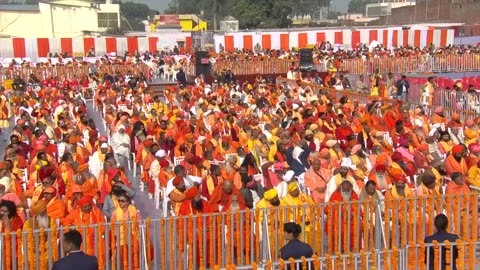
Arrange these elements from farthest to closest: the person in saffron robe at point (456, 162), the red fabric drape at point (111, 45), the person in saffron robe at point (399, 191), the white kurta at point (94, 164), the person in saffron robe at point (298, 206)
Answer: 1. the red fabric drape at point (111, 45)
2. the white kurta at point (94, 164)
3. the person in saffron robe at point (456, 162)
4. the person in saffron robe at point (399, 191)
5. the person in saffron robe at point (298, 206)

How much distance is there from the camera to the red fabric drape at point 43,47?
146 feet

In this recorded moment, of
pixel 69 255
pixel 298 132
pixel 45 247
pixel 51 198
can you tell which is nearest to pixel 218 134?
pixel 298 132

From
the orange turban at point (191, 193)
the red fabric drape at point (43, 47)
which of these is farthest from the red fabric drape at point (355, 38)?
the orange turban at point (191, 193)

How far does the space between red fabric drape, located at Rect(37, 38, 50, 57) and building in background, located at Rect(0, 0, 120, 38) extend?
21243mm

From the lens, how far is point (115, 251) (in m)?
7.97

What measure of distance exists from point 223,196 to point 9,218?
2.70 meters

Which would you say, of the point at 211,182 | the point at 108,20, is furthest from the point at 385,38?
the point at 108,20

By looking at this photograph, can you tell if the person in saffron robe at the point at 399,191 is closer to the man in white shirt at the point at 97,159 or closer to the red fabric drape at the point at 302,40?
the man in white shirt at the point at 97,159

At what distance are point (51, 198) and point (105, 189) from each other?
1.23m

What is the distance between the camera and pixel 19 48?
44.2 meters

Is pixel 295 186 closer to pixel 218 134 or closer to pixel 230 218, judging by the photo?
pixel 230 218

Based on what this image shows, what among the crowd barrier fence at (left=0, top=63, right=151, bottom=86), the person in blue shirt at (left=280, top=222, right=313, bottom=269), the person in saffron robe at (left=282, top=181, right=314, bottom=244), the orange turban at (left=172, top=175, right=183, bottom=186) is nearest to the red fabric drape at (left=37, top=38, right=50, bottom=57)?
the crowd barrier fence at (left=0, top=63, right=151, bottom=86)

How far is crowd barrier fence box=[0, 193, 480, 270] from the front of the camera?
7707 millimetres

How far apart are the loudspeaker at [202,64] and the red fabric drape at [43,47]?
58.9 feet
